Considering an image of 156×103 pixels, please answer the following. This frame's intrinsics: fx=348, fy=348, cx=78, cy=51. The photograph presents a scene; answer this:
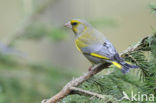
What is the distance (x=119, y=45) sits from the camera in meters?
9.05

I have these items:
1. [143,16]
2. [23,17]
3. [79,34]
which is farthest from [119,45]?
[79,34]

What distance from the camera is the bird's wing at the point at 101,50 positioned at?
2.57 m

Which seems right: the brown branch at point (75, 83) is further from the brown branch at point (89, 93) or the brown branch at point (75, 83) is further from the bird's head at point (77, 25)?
the bird's head at point (77, 25)

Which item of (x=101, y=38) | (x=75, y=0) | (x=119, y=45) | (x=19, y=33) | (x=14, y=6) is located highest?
(x=14, y=6)

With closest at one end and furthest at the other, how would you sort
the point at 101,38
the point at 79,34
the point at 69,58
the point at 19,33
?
the point at 101,38
the point at 79,34
the point at 19,33
the point at 69,58

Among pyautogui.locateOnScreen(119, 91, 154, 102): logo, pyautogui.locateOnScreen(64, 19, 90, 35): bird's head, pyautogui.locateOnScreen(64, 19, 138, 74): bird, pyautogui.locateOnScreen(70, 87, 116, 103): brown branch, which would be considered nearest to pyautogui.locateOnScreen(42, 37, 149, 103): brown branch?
pyautogui.locateOnScreen(70, 87, 116, 103): brown branch

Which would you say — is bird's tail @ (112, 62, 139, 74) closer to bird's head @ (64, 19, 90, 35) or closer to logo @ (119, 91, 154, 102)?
logo @ (119, 91, 154, 102)

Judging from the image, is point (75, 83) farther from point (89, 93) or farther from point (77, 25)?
point (77, 25)

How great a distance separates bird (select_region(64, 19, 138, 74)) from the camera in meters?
2.33

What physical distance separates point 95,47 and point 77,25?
62 centimetres

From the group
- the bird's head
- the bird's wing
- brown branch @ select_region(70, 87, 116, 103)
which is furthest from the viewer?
the bird's head

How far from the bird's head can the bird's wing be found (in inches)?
16.5

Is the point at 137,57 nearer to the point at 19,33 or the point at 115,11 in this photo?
the point at 19,33

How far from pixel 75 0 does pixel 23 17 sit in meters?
3.16
